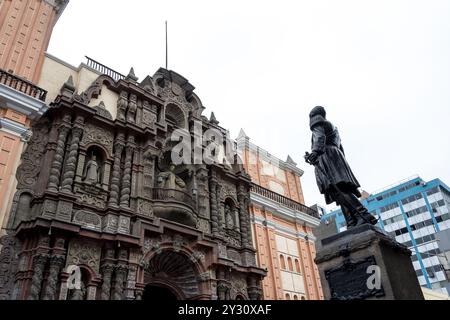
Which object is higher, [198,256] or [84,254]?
→ [198,256]

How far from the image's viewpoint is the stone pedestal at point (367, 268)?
5078mm

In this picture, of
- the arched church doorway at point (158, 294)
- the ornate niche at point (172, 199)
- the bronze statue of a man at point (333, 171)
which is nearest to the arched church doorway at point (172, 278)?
the arched church doorway at point (158, 294)

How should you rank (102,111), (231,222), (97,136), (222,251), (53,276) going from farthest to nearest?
(231,222) → (222,251) → (102,111) → (97,136) → (53,276)

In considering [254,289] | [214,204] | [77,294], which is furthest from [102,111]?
[254,289]

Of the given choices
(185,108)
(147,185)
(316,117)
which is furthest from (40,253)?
(185,108)

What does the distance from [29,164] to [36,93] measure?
7.29ft

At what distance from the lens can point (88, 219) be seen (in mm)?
11531

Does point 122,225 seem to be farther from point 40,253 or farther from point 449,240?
point 449,240

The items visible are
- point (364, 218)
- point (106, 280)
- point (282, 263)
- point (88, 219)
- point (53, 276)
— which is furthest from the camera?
point (282, 263)

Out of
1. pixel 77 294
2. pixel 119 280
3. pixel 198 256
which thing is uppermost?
pixel 198 256

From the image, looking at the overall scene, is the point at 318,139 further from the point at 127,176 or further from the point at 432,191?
the point at 432,191

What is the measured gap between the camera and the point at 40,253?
992cm

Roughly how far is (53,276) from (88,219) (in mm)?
2096

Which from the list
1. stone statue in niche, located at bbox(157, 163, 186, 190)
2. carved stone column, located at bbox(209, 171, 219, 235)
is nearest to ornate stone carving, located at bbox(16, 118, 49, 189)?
stone statue in niche, located at bbox(157, 163, 186, 190)
